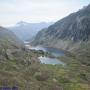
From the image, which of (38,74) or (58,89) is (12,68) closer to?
(38,74)

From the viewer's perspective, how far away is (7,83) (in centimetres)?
7612

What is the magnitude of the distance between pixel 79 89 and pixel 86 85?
10368 mm

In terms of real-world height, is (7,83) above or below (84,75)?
above

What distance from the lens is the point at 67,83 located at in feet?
351

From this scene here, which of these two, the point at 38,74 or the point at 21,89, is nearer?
the point at 21,89

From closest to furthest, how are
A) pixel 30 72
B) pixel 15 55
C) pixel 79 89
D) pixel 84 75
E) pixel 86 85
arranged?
pixel 79 89
pixel 86 85
pixel 30 72
pixel 84 75
pixel 15 55

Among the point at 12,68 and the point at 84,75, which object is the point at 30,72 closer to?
the point at 12,68

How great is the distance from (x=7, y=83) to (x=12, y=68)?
43349mm

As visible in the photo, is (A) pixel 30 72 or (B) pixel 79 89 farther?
(A) pixel 30 72

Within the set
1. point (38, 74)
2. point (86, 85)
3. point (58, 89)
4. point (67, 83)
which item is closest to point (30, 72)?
point (38, 74)

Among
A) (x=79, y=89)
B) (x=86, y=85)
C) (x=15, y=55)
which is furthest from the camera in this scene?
(x=15, y=55)

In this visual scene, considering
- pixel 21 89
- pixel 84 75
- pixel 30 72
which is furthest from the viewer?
pixel 84 75

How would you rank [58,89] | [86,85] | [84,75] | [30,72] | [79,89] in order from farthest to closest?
[84,75], [30,72], [86,85], [79,89], [58,89]

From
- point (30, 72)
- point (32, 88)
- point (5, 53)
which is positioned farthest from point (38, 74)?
point (5, 53)
